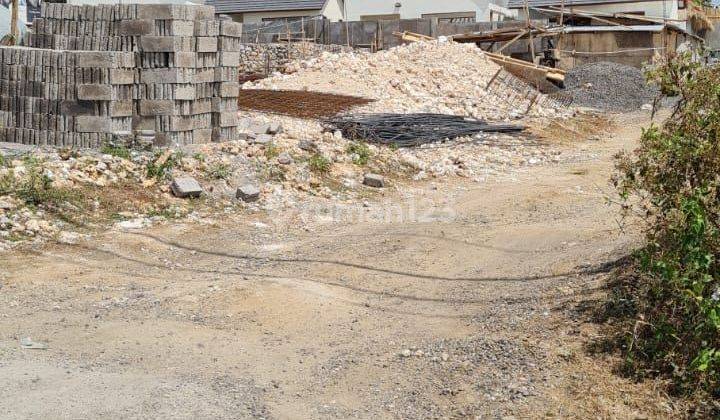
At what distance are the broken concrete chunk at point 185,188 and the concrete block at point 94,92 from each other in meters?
1.74

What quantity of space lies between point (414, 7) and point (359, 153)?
27555 millimetres

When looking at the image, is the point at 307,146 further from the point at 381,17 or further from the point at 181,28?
the point at 381,17

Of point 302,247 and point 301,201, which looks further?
point 301,201

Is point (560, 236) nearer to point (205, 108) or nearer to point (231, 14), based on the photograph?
point (205, 108)

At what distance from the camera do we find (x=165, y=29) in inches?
518

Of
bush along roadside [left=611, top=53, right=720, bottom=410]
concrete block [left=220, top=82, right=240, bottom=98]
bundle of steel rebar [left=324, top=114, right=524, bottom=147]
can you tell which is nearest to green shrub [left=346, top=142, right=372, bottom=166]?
bundle of steel rebar [left=324, top=114, right=524, bottom=147]

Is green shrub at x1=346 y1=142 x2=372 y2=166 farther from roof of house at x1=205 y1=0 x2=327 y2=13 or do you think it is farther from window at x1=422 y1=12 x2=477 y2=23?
roof of house at x1=205 y1=0 x2=327 y2=13

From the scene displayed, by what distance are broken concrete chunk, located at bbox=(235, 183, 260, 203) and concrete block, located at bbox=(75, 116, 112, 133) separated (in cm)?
213

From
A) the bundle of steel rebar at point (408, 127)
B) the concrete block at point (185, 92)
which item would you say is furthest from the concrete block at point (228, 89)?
the bundle of steel rebar at point (408, 127)

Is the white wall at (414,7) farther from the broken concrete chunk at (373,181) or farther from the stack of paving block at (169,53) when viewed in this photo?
the broken concrete chunk at (373,181)

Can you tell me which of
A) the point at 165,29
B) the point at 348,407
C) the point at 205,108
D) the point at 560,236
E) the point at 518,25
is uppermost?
the point at 518,25

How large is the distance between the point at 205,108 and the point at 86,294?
6.11 metres

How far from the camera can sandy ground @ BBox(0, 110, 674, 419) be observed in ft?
18.8

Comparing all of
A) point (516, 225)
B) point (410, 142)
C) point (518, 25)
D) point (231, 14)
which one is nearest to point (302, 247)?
point (516, 225)
